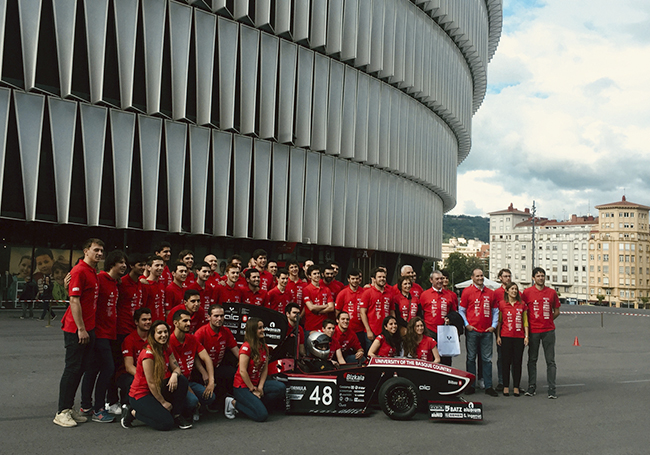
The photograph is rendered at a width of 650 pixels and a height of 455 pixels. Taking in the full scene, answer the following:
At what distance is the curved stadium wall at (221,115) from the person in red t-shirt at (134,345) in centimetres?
1705

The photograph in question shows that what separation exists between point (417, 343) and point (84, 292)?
4.86 metres

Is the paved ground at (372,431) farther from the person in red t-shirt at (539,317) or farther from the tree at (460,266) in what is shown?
the tree at (460,266)

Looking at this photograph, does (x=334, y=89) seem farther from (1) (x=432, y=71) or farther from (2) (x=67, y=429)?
(2) (x=67, y=429)

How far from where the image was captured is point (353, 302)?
10484 mm

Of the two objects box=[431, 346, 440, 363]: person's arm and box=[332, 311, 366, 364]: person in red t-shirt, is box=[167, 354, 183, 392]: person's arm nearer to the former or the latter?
box=[332, 311, 366, 364]: person in red t-shirt

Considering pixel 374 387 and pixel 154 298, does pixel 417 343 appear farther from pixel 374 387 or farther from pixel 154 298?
pixel 154 298

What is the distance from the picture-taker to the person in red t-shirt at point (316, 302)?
407 inches

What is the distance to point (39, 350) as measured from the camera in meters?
14.0

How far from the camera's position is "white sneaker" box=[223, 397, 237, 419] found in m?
7.95

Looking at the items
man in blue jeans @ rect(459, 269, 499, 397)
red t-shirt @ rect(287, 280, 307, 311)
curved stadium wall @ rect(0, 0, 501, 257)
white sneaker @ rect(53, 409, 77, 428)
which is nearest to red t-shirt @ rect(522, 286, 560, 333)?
man in blue jeans @ rect(459, 269, 499, 397)

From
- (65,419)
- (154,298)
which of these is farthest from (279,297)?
(65,419)

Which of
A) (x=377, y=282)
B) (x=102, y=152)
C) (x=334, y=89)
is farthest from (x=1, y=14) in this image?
(x=377, y=282)

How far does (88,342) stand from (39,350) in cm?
771

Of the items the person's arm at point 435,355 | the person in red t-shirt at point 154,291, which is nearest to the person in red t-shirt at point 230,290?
the person in red t-shirt at point 154,291
